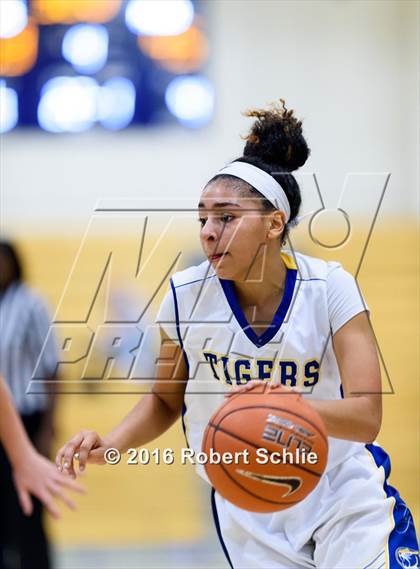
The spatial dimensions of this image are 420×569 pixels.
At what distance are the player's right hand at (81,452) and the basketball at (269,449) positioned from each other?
10.8 inches

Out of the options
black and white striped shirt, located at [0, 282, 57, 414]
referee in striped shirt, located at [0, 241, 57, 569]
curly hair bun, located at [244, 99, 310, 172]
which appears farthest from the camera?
black and white striped shirt, located at [0, 282, 57, 414]

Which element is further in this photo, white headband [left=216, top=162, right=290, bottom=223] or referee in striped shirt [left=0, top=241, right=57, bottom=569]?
referee in striped shirt [left=0, top=241, right=57, bottom=569]

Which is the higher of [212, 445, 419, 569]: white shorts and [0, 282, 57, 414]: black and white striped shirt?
[212, 445, 419, 569]: white shorts

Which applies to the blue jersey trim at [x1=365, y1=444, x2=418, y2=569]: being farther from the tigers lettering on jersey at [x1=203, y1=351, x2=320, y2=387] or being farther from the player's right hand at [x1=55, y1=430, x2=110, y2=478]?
the player's right hand at [x1=55, y1=430, x2=110, y2=478]

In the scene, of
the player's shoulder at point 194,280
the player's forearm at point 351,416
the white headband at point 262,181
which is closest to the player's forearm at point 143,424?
the player's shoulder at point 194,280

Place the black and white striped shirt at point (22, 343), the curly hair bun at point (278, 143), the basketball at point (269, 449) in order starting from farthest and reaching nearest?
1. the black and white striped shirt at point (22, 343)
2. the curly hair bun at point (278, 143)
3. the basketball at point (269, 449)

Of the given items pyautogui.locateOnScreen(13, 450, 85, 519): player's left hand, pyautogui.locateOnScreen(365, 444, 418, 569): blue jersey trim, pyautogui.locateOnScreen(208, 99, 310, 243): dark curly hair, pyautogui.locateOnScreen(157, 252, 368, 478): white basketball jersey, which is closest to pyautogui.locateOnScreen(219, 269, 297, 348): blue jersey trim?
pyautogui.locateOnScreen(157, 252, 368, 478): white basketball jersey

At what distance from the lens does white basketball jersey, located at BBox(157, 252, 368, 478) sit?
6.77 ft

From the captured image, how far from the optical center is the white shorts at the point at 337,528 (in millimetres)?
1917

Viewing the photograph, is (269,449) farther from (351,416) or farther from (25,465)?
(25,465)

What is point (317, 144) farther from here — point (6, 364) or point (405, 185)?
point (6, 364)

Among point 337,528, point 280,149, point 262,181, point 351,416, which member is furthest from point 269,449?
point 280,149

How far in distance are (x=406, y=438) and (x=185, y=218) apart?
4.52 feet

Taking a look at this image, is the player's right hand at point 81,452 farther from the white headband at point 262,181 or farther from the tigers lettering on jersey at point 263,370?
the white headband at point 262,181
